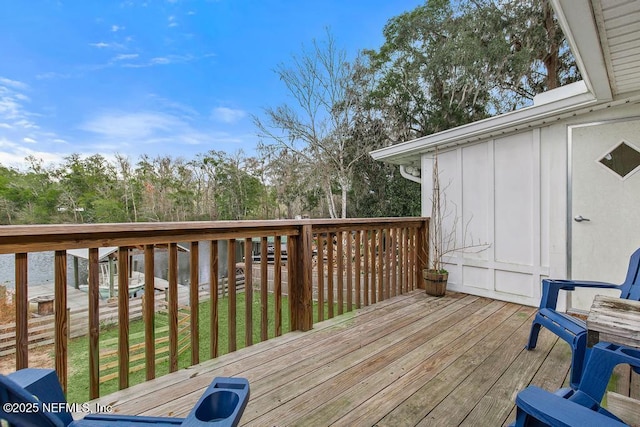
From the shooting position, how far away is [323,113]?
12828 mm

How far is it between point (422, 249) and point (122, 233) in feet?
11.4

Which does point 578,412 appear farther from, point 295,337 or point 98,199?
point 98,199

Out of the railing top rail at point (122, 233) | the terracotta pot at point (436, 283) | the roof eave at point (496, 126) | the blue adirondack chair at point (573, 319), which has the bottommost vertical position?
the terracotta pot at point (436, 283)

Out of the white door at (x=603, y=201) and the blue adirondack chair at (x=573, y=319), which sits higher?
the white door at (x=603, y=201)

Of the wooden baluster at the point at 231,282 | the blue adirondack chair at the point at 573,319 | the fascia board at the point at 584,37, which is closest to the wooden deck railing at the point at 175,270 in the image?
the wooden baluster at the point at 231,282

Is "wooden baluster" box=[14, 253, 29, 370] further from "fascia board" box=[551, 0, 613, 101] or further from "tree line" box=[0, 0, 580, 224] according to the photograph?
"tree line" box=[0, 0, 580, 224]

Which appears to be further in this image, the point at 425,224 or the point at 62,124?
the point at 62,124

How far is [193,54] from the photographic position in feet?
57.0

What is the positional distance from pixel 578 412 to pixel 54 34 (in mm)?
22108

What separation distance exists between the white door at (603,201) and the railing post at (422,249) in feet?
5.03

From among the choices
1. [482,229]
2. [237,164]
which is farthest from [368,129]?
[482,229]

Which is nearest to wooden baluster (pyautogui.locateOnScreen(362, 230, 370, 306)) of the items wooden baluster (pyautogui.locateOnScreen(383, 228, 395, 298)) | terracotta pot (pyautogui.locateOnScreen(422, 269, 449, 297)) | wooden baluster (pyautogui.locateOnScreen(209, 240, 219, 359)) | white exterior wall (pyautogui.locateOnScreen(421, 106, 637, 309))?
wooden baluster (pyautogui.locateOnScreen(383, 228, 395, 298))

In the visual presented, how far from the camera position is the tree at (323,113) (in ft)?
41.0

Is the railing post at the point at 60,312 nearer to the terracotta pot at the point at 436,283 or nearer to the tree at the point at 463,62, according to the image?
the terracotta pot at the point at 436,283
